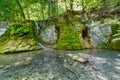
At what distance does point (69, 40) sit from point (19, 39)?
3.54 m

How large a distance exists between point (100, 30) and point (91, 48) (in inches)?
57.5

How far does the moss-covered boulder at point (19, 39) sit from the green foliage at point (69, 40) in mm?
1720

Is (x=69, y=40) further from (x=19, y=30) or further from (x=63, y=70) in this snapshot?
(x=63, y=70)

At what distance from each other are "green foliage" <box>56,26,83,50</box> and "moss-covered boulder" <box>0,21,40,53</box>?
1720 millimetres

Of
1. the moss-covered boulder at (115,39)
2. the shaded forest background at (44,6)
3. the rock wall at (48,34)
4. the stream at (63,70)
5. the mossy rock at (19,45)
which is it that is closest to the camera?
the stream at (63,70)

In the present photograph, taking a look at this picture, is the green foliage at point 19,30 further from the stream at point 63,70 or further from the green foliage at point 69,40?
the stream at point 63,70

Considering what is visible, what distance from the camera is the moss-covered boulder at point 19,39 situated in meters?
12.8

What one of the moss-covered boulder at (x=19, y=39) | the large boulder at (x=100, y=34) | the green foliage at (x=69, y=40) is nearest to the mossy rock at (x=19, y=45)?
the moss-covered boulder at (x=19, y=39)

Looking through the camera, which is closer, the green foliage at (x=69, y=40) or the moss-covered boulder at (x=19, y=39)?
the moss-covered boulder at (x=19, y=39)

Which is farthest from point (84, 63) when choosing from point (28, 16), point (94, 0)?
point (28, 16)

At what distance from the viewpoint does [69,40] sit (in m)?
13.3

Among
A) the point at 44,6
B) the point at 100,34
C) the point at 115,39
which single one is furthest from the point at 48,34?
the point at 115,39

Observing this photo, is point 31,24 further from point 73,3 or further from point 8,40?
point 73,3

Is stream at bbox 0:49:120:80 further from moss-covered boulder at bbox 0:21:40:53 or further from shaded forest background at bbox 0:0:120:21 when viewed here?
shaded forest background at bbox 0:0:120:21
